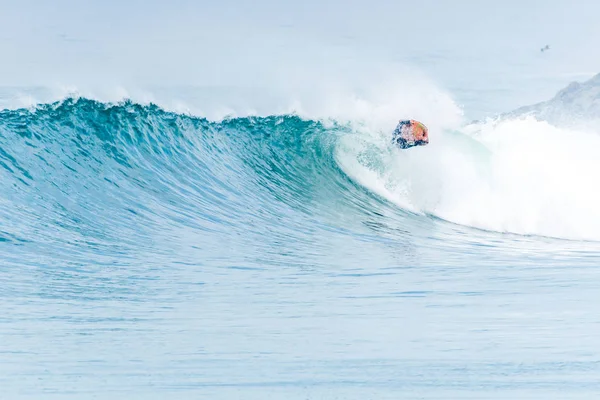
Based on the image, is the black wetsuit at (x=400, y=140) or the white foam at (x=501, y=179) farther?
the black wetsuit at (x=400, y=140)

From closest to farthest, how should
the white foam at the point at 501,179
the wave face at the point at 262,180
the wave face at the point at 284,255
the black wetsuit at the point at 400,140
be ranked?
1. the wave face at the point at 284,255
2. the wave face at the point at 262,180
3. the white foam at the point at 501,179
4. the black wetsuit at the point at 400,140

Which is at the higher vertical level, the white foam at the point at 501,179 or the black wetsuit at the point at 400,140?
the black wetsuit at the point at 400,140

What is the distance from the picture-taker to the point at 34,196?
12.1m

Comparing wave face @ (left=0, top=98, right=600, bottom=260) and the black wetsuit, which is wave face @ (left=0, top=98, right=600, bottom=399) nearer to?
wave face @ (left=0, top=98, right=600, bottom=260)

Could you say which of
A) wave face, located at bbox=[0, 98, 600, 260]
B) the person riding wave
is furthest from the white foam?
the person riding wave

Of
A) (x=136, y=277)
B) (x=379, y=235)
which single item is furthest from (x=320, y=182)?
(x=136, y=277)

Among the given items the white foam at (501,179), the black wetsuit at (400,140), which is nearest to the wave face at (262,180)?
the white foam at (501,179)

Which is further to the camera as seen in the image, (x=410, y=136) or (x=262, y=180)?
(x=410, y=136)

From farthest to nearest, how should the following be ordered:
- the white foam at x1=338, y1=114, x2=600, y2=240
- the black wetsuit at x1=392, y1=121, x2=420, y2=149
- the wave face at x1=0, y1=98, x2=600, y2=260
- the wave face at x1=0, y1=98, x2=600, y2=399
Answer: the black wetsuit at x1=392, y1=121, x2=420, y2=149
the white foam at x1=338, y1=114, x2=600, y2=240
the wave face at x1=0, y1=98, x2=600, y2=260
the wave face at x1=0, y1=98, x2=600, y2=399

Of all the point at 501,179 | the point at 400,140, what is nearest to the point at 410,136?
the point at 400,140

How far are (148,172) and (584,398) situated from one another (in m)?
10.3

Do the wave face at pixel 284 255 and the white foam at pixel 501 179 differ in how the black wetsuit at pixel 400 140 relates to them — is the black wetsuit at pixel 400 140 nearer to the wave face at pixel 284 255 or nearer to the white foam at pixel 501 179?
the white foam at pixel 501 179

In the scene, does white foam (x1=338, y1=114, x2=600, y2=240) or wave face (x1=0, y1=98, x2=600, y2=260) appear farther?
white foam (x1=338, y1=114, x2=600, y2=240)

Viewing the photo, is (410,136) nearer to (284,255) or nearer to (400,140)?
(400,140)
